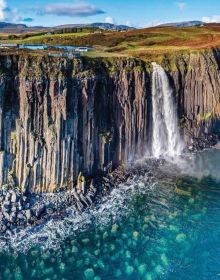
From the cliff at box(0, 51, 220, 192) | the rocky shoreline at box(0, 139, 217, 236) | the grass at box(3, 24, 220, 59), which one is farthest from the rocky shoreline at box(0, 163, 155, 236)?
the grass at box(3, 24, 220, 59)

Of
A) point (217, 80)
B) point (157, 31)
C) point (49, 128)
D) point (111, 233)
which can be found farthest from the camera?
point (157, 31)

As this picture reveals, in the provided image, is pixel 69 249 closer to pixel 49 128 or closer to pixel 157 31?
pixel 49 128

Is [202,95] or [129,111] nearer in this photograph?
[129,111]

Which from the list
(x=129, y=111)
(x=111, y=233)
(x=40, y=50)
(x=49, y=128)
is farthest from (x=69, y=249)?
(x=40, y=50)

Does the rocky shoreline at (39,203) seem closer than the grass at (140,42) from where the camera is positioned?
Yes

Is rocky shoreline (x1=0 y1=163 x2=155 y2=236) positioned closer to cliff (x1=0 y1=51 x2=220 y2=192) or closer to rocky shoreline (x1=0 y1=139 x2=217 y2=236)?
rocky shoreline (x1=0 y1=139 x2=217 y2=236)

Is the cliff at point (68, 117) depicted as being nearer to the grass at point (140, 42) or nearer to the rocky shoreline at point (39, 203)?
the rocky shoreline at point (39, 203)

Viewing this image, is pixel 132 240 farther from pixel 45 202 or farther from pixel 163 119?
pixel 163 119

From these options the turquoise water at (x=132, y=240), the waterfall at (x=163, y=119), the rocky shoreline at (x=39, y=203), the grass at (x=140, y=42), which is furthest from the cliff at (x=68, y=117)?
the grass at (x=140, y=42)
